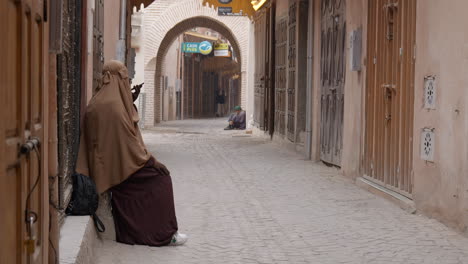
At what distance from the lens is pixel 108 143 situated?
5996 mm

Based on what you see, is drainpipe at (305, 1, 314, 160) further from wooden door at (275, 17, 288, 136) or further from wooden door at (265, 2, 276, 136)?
wooden door at (265, 2, 276, 136)

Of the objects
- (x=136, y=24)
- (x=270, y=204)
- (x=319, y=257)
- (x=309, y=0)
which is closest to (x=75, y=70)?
(x=319, y=257)

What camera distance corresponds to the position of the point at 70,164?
6.17 meters

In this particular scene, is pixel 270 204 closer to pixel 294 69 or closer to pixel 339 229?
pixel 339 229

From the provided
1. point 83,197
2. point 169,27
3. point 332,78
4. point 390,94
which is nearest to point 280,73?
point 332,78

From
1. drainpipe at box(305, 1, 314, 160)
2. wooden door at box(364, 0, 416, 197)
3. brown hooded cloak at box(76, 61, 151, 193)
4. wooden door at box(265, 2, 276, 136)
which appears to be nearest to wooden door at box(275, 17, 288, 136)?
wooden door at box(265, 2, 276, 136)

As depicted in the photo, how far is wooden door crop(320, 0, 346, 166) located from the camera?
37.9 ft

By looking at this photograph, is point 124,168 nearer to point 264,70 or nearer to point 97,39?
point 97,39

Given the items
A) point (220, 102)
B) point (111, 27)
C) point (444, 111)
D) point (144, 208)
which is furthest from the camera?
point (220, 102)

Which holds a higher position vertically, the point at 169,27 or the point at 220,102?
the point at 169,27

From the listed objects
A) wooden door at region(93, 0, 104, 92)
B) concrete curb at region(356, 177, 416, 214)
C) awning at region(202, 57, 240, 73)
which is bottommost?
concrete curb at region(356, 177, 416, 214)

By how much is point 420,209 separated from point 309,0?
687cm

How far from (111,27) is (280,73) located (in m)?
6.90

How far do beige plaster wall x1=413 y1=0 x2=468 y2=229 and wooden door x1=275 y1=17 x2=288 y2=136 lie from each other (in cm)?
904
